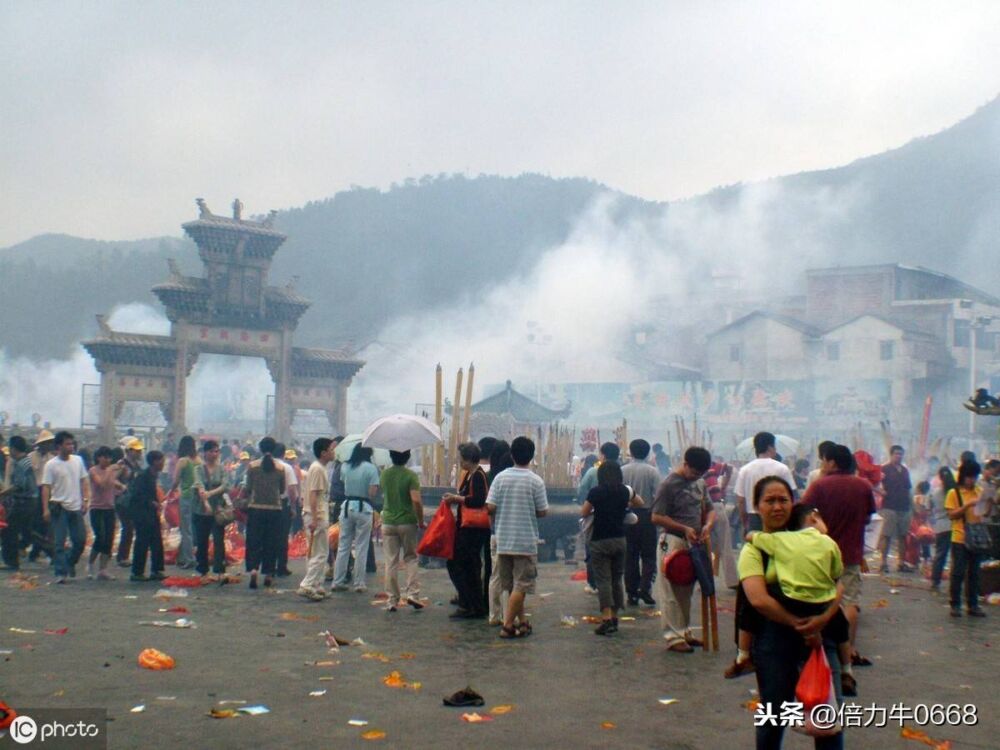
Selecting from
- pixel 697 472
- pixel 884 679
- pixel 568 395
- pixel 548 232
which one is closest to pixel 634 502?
pixel 697 472

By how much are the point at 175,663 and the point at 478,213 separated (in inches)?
3666

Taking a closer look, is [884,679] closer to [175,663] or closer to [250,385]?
[175,663]

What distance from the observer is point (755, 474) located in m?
9.68

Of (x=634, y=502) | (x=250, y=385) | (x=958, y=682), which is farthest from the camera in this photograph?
(x=250, y=385)

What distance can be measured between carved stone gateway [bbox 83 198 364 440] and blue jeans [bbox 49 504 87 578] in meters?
18.7

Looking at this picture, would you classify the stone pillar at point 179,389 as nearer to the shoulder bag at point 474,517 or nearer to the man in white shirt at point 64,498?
the man in white shirt at point 64,498

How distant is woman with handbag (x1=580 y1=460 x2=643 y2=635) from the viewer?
9312mm

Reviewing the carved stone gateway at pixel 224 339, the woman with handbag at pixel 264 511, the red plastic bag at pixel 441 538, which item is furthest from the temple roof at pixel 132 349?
the red plastic bag at pixel 441 538

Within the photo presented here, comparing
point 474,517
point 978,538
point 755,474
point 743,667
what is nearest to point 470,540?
point 474,517

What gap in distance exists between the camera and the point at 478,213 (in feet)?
325

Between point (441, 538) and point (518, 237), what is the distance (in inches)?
3337

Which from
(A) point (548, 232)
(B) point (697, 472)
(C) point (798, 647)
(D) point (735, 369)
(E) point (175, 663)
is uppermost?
(A) point (548, 232)

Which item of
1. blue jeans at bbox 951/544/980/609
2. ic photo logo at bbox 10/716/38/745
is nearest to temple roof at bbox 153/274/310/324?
blue jeans at bbox 951/544/980/609

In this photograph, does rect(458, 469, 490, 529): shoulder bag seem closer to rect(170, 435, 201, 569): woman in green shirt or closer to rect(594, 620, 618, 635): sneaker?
rect(594, 620, 618, 635): sneaker
